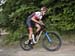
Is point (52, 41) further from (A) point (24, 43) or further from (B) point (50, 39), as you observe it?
(A) point (24, 43)

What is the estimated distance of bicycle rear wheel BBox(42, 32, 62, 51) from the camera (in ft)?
31.8

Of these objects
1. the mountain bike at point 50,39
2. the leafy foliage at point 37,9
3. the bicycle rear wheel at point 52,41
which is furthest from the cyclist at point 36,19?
the leafy foliage at point 37,9

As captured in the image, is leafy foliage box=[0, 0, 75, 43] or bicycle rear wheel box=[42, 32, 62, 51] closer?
bicycle rear wheel box=[42, 32, 62, 51]

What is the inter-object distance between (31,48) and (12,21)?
2576 millimetres

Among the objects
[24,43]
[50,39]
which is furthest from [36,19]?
[24,43]

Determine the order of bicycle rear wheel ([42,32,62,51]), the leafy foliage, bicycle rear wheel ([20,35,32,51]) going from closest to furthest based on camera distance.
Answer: bicycle rear wheel ([42,32,62,51]) → bicycle rear wheel ([20,35,32,51]) → the leafy foliage

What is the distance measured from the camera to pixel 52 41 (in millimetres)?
9789

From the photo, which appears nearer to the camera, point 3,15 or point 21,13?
point 21,13

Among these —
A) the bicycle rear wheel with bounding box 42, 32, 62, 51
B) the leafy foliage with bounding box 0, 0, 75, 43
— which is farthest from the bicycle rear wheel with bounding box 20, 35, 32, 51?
the leafy foliage with bounding box 0, 0, 75, 43

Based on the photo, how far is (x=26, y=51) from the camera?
10180 millimetres

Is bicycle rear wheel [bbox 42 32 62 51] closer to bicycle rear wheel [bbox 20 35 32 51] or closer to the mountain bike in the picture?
the mountain bike

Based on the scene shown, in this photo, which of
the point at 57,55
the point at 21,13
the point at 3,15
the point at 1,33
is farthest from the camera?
the point at 1,33

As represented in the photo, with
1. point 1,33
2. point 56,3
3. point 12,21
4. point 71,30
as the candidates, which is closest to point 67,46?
point 71,30

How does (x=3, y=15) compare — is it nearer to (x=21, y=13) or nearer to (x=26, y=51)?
(x=21, y=13)
